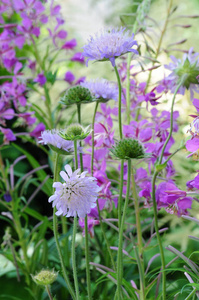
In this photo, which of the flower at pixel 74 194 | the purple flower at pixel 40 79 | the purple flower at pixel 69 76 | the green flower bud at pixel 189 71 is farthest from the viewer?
the purple flower at pixel 69 76

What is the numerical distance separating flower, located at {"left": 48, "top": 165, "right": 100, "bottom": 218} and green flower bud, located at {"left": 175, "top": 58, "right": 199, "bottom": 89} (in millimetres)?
246

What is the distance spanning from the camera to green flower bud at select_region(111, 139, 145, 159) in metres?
0.43

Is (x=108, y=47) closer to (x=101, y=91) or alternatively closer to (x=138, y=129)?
(x=101, y=91)

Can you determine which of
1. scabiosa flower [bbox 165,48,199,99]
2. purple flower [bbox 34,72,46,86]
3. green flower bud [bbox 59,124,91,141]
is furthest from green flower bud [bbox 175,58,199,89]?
purple flower [bbox 34,72,46,86]

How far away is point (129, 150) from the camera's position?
434mm

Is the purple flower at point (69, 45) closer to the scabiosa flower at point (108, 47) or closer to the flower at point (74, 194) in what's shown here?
the scabiosa flower at point (108, 47)

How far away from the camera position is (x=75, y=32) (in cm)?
230

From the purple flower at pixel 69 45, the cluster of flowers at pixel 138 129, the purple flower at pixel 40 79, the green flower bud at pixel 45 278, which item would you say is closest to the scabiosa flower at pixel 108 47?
the cluster of flowers at pixel 138 129

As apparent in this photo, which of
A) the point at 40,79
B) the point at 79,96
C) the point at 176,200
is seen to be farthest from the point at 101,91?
the point at 40,79

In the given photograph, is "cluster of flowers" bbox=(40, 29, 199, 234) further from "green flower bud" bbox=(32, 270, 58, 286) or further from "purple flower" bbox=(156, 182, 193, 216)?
"green flower bud" bbox=(32, 270, 58, 286)

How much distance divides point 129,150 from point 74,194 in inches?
3.1

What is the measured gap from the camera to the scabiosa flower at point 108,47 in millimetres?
466

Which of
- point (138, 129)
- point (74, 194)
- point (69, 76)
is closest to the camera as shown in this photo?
point (74, 194)

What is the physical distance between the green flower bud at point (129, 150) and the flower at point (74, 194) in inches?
1.7
